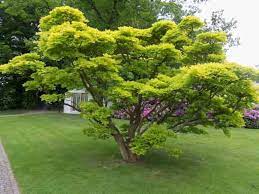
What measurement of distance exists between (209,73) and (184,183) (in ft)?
8.20

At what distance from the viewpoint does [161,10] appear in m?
18.2

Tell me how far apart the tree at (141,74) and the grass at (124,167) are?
64 centimetres

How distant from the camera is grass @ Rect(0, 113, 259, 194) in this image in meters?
6.67

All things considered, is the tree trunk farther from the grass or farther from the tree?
the grass

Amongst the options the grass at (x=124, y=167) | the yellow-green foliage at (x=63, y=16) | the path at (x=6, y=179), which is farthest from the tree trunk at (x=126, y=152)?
the yellow-green foliage at (x=63, y=16)

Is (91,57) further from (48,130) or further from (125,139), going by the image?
(48,130)

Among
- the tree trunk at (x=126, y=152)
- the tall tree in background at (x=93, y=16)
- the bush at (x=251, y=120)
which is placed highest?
the tall tree in background at (x=93, y=16)

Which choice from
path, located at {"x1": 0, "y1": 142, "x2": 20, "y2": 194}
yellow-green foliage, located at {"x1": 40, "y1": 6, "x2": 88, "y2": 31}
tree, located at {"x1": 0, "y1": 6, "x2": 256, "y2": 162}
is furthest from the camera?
yellow-green foliage, located at {"x1": 40, "y1": 6, "x2": 88, "y2": 31}

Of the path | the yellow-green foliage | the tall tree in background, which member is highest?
the tall tree in background

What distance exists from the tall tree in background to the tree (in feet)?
30.0

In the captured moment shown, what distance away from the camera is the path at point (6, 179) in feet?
20.9

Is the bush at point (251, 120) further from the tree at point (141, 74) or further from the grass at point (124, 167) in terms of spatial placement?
the tree at point (141, 74)

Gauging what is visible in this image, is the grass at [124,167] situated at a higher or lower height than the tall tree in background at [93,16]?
lower

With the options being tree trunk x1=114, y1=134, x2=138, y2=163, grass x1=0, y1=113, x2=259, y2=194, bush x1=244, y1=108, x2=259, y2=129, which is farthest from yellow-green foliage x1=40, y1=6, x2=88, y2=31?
bush x1=244, y1=108, x2=259, y2=129
